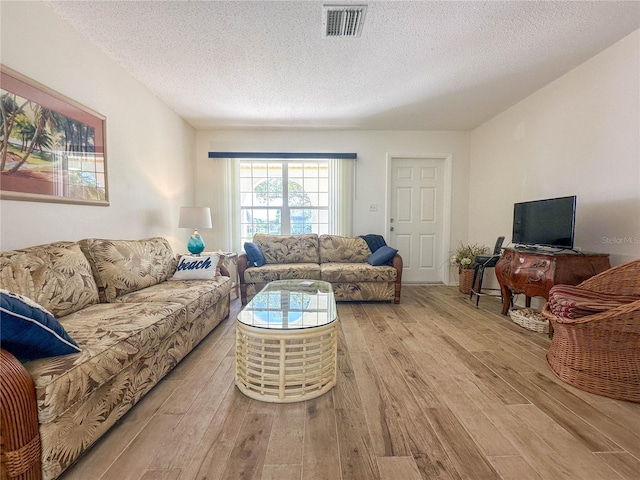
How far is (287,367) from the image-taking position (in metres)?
1.57

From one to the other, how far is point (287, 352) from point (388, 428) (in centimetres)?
65

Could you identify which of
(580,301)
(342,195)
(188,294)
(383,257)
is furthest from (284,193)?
(580,301)

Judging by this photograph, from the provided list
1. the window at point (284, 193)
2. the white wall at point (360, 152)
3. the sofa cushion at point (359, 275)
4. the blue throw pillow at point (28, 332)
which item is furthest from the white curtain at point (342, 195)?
the blue throw pillow at point (28, 332)

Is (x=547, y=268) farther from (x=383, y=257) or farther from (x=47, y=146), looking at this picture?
(x=47, y=146)

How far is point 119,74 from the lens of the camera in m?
2.63

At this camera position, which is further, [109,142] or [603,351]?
[109,142]

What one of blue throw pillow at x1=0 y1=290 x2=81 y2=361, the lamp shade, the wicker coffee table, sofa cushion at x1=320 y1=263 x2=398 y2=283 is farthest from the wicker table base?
the lamp shade

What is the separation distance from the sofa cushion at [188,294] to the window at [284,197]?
192cm

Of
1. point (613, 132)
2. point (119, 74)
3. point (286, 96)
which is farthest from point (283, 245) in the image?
point (613, 132)

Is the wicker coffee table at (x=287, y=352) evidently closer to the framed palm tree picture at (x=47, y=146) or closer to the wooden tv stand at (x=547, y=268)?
the framed palm tree picture at (x=47, y=146)

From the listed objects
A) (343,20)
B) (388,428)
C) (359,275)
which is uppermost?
(343,20)

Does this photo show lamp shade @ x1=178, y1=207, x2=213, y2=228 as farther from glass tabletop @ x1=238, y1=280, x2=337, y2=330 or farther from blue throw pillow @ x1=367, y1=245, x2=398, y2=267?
blue throw pillow @ x1=367, y1=245, x2=398, y2=267

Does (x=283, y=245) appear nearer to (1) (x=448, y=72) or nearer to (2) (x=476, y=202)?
(1) (x=448, y=72)

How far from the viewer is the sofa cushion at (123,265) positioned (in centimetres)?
204
